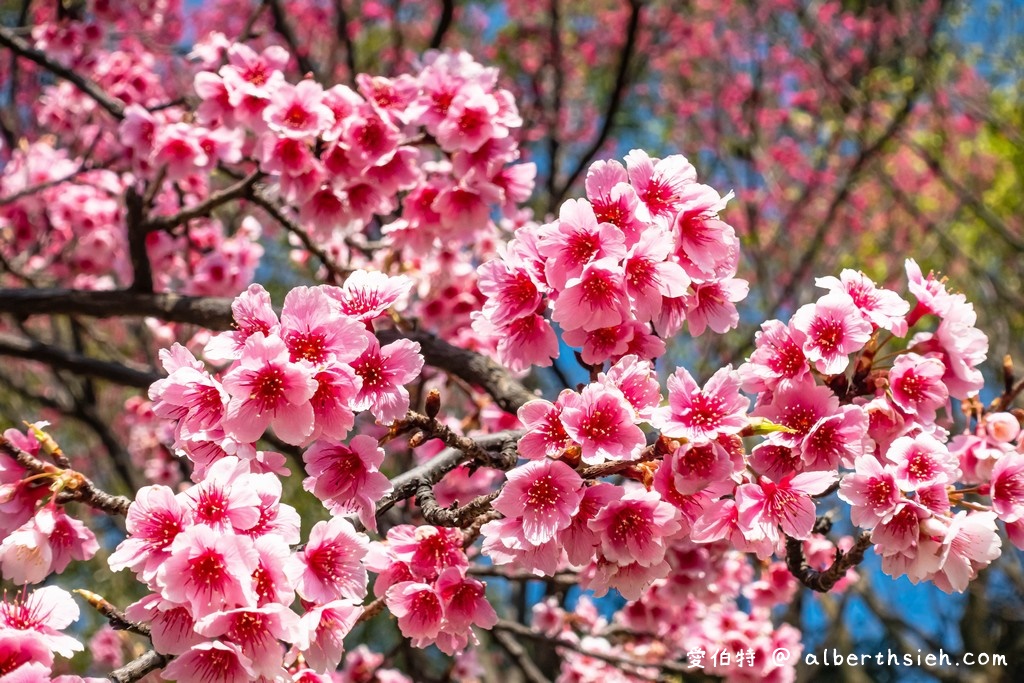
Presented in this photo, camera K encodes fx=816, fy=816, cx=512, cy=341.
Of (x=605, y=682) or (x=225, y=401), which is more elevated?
(x=225, y=401)

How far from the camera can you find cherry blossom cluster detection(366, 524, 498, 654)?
185 cm

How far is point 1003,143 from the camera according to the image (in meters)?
9.10

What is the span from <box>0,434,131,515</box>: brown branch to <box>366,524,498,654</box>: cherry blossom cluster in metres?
0.59

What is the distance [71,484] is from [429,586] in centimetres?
84

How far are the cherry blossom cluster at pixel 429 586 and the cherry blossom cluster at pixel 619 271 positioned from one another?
19.3 inches

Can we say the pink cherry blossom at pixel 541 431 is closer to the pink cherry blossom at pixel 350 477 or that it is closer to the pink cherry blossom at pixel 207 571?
the pink cherry blossom at pixel 350 477

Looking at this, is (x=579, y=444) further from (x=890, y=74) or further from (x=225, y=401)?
(x=890, y=74)

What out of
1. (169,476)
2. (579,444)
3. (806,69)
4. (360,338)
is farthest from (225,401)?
(806,69)

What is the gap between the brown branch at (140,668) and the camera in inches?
64.3

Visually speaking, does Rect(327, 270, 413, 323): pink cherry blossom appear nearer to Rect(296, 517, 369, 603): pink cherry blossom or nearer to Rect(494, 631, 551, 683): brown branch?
Rect(296, 517, 369, 603): pink cherry blossom

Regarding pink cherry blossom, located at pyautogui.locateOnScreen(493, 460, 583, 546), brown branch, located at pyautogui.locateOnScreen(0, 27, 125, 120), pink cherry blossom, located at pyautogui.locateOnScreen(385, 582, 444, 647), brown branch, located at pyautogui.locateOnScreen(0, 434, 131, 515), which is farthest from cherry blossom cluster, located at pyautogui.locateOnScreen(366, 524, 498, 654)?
brown branch, located at pyautogui.locateOnScreen(0, 27, 125, 120)

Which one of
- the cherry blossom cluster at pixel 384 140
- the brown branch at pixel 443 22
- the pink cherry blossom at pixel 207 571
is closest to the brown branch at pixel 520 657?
the cherry blossom cluster at pixel 384 140

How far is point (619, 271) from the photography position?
175 cm

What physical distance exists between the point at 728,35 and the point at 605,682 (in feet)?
28.2
